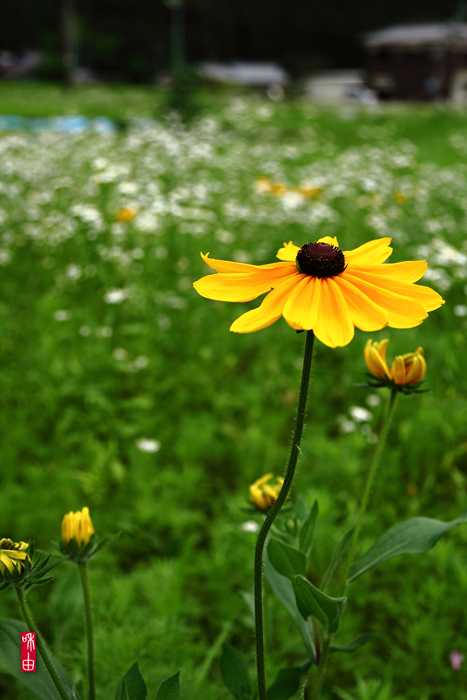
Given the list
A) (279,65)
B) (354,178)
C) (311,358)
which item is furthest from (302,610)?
(279,65)

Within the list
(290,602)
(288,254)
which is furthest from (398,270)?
(290,602)

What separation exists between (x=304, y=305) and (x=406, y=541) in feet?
1.66

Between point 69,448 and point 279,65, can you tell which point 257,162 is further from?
point 279,65

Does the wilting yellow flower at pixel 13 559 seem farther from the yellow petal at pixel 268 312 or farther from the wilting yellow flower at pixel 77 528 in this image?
the yellow petal at pixel 268 312

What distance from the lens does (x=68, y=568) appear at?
1606 mm

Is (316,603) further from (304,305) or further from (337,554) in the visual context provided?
(304,305)

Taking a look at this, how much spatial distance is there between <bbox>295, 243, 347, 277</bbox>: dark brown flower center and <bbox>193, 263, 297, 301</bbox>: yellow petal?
0.11 ft

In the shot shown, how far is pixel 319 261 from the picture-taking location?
2.26 ft

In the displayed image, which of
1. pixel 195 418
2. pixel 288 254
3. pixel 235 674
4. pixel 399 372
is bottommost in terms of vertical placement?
pixel 195 418

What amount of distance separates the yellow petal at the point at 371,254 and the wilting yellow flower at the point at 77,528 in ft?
1.85

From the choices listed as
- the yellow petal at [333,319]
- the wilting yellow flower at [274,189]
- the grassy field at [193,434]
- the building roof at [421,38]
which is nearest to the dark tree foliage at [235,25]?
the building roof at [421,38]

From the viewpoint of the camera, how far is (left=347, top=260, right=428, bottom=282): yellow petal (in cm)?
72

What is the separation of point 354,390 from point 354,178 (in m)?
3.07

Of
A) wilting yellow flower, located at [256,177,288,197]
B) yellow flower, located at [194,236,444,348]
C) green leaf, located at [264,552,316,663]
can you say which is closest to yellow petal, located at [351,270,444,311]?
yellow flower, located at [194,236,444,348]
